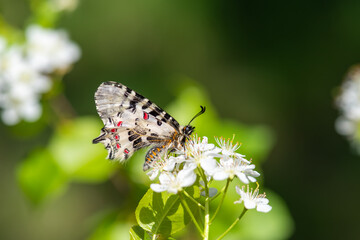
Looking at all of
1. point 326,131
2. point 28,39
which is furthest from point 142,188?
point 326,131

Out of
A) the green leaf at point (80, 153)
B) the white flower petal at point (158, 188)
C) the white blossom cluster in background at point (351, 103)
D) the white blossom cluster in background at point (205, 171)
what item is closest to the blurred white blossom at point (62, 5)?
the green leaf at point (80, 153)

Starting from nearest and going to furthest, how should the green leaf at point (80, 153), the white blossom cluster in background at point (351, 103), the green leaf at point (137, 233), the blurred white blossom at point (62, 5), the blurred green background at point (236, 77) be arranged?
the green leaf at point (137, 233), the green leaf at point (80, 153), the blurred white blossom at point (62, 5), the white blossom cluster in background at point (351, 103), the blurred green background at point (236, 77)

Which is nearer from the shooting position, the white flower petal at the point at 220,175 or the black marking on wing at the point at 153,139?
the white flower petal at the point at 220,175

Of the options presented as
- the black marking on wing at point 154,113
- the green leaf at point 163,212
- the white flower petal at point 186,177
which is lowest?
the green leaf at point 163,212

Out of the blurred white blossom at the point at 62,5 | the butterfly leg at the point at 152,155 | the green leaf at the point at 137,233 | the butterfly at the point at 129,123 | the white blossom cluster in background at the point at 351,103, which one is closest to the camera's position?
the green leaf at the point at 137,233

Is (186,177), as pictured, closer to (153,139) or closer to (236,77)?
(153,139)

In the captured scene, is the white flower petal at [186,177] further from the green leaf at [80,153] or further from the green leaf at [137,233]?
the green leaf at [80,153]

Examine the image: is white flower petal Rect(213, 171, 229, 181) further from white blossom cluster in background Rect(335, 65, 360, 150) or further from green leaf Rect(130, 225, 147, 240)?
white blossom cluster in background Rect(335, 65, 360, 150)

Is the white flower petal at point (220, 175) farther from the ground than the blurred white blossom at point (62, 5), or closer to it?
closer to it

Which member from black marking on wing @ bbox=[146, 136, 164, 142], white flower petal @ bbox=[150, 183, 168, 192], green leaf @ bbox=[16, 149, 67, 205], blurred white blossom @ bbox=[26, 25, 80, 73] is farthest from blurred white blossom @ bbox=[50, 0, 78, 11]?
white flower petal @ bbox=[150, 183, 168, 192]
